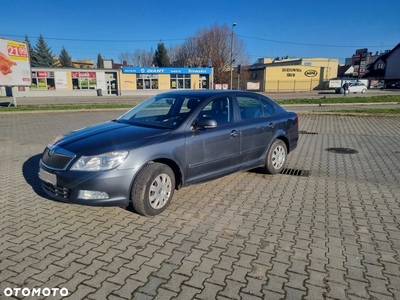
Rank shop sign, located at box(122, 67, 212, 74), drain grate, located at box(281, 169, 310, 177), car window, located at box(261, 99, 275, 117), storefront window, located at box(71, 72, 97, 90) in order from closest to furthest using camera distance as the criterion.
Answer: car window, located at box(261, 99, 275, 117) → drain grate, located at box(281, 169, 310, 177) → storefront window, located at box(71, 72, 97, 90) → shop sign, located at box(122, 67, 212, 74)

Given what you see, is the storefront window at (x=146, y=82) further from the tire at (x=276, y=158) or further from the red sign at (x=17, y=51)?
the tire at (x=276, y=158)

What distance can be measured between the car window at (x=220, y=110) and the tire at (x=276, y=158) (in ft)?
4.01

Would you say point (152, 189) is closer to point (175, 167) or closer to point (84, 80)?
point (175, 167)

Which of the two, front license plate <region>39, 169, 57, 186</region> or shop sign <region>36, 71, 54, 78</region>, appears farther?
shop sign <region>36, 71, 54, 78</region>

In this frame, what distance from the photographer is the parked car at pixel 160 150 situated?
3396mm

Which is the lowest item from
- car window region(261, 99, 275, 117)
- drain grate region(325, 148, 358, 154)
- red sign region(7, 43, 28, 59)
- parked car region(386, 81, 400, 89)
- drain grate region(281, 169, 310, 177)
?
drain grate region(281, 169, 310, 177)

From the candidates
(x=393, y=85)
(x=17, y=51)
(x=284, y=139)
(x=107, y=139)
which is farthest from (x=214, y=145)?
(x=393, y=85)

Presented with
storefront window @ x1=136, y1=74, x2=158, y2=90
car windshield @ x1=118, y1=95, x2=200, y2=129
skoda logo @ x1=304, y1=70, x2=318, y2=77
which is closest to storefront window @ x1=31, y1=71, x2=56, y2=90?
storefront window @ x1=136, y1=74, x2=158, y2=90

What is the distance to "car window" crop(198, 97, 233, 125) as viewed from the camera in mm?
4395

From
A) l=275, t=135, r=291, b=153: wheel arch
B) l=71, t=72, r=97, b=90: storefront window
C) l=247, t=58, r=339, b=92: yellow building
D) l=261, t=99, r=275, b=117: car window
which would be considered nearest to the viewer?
l=261, t=99, r=275, b=117: car window

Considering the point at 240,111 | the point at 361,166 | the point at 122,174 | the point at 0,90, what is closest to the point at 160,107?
the point at 240,111

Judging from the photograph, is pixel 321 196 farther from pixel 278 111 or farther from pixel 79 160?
pixel 79 160

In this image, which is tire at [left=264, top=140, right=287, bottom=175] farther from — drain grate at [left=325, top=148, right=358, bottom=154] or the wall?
the wall

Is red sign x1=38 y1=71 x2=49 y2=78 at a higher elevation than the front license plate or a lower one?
higher
